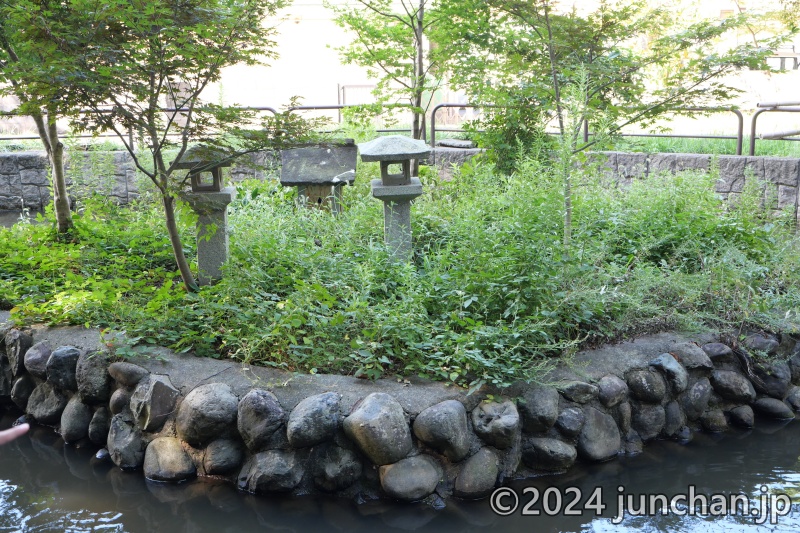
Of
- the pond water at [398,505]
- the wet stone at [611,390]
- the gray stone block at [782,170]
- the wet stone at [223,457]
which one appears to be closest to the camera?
the pond water at [398,505]

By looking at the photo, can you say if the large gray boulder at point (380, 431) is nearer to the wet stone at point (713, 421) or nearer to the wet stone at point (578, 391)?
the wet stone at point (578, 391)

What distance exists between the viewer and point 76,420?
4.72 metres

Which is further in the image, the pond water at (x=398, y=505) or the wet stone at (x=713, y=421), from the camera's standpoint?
the wet stone at (x=713, y=421)

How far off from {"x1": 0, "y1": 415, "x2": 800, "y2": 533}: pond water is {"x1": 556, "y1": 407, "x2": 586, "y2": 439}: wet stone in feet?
0.76

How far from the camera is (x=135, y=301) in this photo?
518cm

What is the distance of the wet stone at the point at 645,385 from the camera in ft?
14.9

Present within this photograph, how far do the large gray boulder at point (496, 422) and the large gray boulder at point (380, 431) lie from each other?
0.41 meters

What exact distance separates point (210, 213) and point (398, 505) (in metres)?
2.61

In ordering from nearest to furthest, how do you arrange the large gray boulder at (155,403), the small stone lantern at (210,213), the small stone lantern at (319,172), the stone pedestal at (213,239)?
the large gray boulder at (155,403) → the small stone lantern at (210,213) → the stone pedestal at (213,239) → the small stone lantern at (319,172)

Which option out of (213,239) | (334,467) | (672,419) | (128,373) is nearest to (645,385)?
(672,419)

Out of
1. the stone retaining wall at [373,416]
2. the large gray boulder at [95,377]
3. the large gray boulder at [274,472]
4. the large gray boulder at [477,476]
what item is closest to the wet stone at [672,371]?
the stone retaining wall at [373,416]

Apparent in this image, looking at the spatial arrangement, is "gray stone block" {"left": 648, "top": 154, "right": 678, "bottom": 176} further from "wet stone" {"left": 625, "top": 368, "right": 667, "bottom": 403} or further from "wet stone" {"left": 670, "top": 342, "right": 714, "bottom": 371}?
"wet stone" {"left": 625, "top": 368, "right": 667, "bottom": 403}

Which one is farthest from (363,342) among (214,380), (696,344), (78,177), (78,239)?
(78,177)

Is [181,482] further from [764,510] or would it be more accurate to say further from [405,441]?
[764,510]
